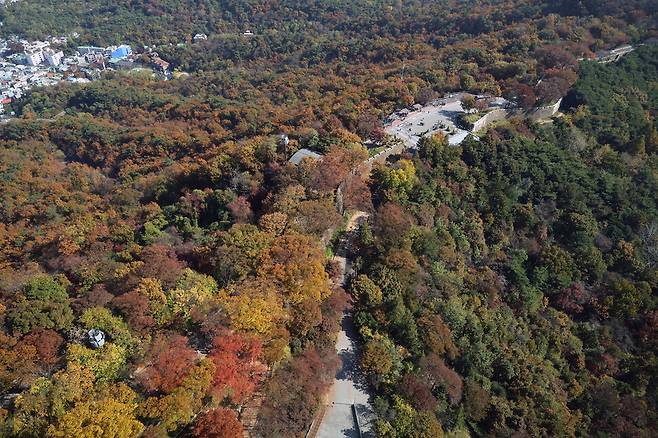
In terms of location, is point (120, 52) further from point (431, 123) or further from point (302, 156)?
point (302, 156)

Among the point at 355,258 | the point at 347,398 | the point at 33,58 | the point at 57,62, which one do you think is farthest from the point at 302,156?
the point at 33,58

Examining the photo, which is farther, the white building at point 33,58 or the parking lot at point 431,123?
the white building at point 33,58

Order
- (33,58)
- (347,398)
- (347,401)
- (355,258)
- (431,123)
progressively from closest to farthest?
1. (347,401)
2. (347,398)
3. (355,258)
4. (431,123)
5. (33,58)

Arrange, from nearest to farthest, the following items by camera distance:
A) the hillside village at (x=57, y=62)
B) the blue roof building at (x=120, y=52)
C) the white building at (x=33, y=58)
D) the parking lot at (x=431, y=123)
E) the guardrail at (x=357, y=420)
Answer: the guardrail at (x=357, y=420) < the parking lot at (x=431, y=123) < the hillside village at (x=57, y=62) < the white building at (x=33, y=58) < the blue roof building at (x=120, y=52)

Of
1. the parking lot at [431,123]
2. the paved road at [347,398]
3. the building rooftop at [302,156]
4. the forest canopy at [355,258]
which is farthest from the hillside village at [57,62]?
the paved road at [347,398]

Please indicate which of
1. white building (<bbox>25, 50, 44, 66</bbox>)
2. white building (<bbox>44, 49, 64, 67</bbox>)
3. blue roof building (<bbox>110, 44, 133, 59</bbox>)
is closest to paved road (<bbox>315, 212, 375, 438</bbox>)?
blue roof building (<bbox>110, 44, 133, 59</bbox>)

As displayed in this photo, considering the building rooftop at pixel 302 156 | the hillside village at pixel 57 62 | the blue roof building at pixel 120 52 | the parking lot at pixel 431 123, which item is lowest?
the hillside village at pixel 57 62

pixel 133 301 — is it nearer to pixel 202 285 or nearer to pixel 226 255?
pixel 202 285

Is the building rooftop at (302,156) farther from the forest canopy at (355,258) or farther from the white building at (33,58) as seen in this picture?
the white building at (33,58)
